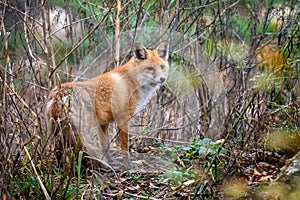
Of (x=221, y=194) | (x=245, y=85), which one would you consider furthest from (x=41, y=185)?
(x=245, y=85)

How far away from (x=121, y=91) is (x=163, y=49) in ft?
2.60

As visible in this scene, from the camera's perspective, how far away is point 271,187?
339 cm

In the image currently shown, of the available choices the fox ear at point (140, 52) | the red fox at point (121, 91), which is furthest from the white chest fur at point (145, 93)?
the fox ear at point (140, 52)

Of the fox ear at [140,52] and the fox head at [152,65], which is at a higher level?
the fox ear at [140,52]

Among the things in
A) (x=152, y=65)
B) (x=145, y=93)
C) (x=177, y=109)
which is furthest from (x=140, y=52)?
(x=177, y=109)

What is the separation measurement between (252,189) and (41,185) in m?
1.70

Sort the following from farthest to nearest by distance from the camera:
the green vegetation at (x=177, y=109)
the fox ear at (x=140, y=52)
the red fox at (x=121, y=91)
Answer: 1. the fox ear at (x=140, y=52)
2. the red fox at (x=121, y=91)
3. the green vegetation at (x=177, y=109)

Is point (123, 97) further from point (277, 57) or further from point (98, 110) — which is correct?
point (277, 57)

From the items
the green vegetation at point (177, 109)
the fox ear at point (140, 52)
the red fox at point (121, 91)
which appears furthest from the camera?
the fox ear at point (140, 52)

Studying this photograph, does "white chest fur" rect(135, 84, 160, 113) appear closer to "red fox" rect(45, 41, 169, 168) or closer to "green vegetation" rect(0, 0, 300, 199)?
"red fox" rect(45, 41, 169, 168)

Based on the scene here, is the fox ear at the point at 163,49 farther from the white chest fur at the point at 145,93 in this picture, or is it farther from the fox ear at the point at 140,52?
the white chest fur at the point at 145,93

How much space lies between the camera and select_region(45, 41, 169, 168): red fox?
18.9ft

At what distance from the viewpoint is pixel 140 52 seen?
20.4 ft

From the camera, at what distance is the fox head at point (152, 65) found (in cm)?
626
